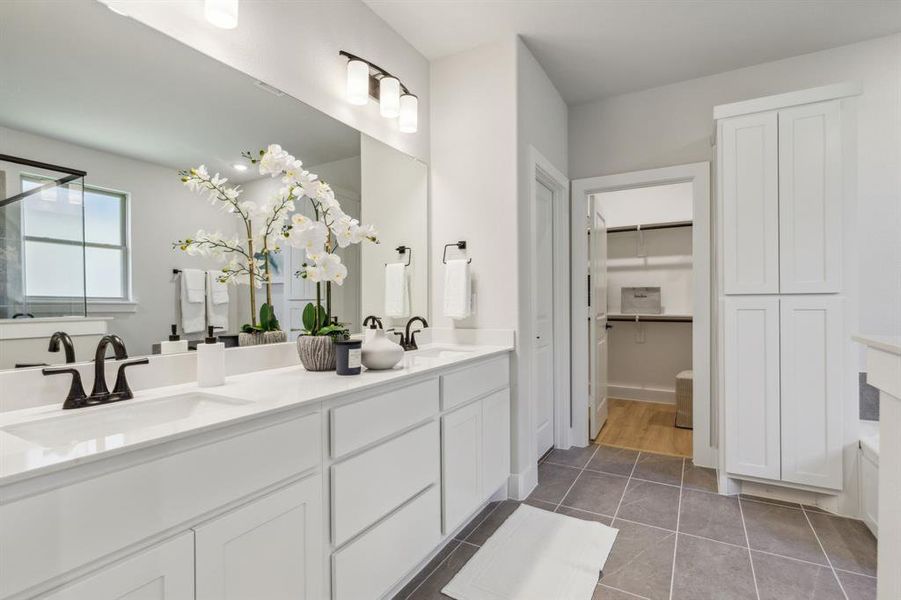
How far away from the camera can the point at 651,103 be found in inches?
131

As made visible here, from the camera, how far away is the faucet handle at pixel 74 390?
1.19 meters

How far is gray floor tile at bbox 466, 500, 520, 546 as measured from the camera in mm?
2150

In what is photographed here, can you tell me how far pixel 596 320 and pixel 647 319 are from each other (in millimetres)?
1366

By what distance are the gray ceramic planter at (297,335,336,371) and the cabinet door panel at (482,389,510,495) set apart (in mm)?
875

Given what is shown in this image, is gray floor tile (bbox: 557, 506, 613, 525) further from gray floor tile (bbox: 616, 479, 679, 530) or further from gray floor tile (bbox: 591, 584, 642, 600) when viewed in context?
gray floor tile (bbox: 591, 584, 642, 600)

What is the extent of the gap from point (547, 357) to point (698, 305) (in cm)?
113

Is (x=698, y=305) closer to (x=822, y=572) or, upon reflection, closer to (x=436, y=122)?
(x=822, y=572)

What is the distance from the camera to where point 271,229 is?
5.83 feet

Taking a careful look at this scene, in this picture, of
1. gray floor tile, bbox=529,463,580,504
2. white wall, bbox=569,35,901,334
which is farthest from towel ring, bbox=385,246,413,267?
white wall, bbox=569,35,901,334

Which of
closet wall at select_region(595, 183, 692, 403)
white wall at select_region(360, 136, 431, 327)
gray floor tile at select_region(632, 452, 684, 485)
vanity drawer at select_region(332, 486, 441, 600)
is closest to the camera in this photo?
vanity drawer at select_region(332, 486, 441, 600)

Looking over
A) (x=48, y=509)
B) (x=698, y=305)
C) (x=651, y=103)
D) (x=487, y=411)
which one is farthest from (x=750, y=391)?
(x=48, y=509)

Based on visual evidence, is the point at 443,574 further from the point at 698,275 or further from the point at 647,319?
the point at 647,319

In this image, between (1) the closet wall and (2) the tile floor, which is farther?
(1) the closet wall

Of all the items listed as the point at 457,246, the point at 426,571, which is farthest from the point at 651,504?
the point at 457,246
